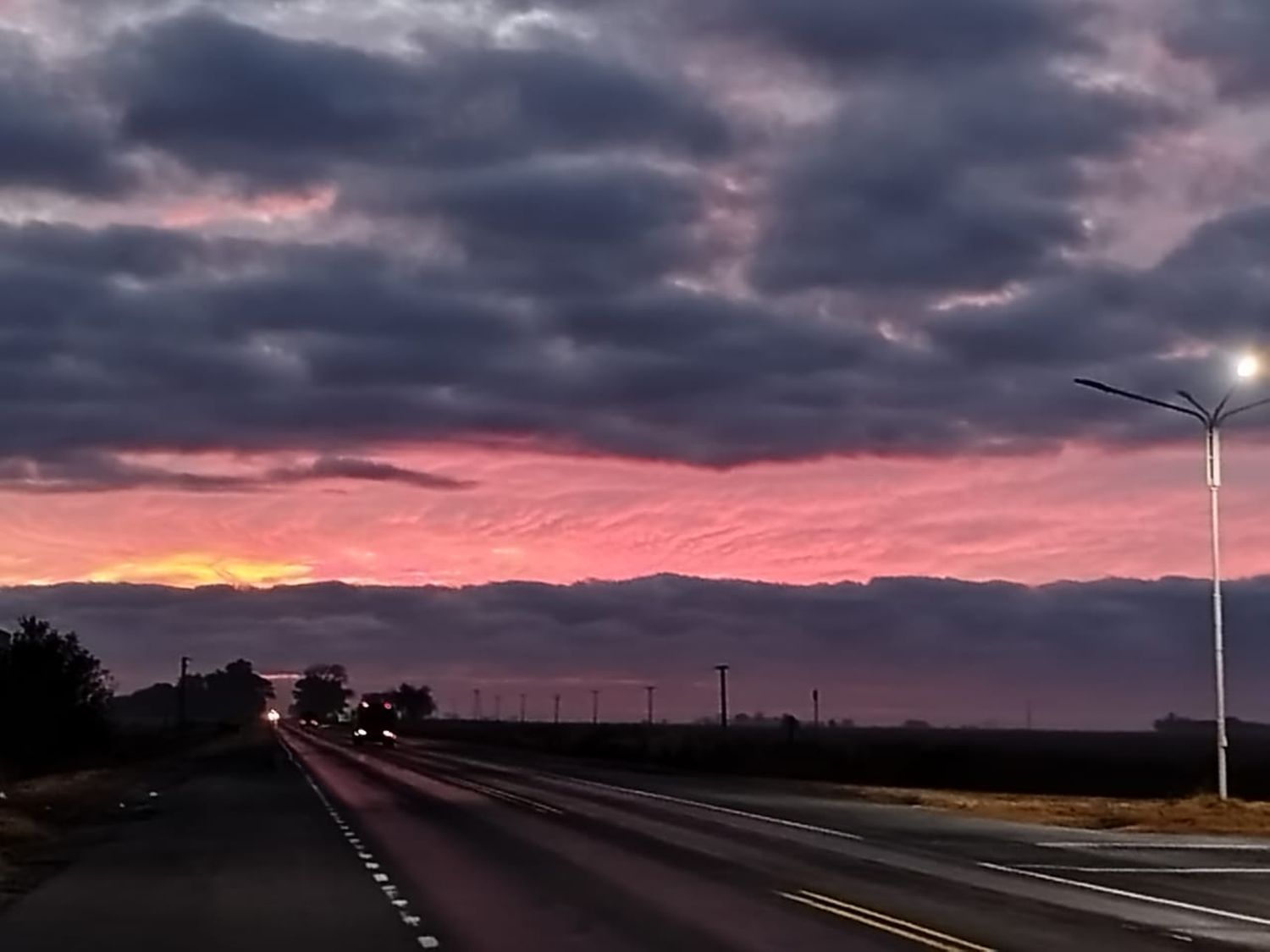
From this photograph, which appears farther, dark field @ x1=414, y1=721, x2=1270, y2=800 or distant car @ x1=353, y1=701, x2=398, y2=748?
distant car @ x1=353, y1=701, x2=398, y2=748

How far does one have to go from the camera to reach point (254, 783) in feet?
213

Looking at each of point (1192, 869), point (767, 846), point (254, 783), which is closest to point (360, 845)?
point (767, 846)

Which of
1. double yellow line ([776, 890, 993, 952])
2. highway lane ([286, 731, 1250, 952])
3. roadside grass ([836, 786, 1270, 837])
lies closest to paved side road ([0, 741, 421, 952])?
highway lane ([286, 731, 1250, 952])

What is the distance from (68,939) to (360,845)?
48.7 feet

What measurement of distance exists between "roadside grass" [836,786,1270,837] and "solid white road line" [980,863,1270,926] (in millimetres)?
11712

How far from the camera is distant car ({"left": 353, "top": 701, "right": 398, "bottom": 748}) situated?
A: 14162 cm

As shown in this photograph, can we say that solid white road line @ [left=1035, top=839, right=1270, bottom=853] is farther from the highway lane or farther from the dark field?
the dark field

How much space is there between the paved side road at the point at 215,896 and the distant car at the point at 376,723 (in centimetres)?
9859

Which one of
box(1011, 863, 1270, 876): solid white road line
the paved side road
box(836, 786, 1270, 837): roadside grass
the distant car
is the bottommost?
the paved side road

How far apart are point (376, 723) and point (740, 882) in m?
118

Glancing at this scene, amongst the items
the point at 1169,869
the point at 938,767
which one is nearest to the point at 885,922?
the point at 1169,869

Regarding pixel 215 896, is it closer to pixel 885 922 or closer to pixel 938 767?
pixel 885 922

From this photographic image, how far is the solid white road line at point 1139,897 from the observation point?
22375mm

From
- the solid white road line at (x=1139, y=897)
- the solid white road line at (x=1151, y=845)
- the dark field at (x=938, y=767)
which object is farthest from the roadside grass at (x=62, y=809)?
the dark field at (x=938, y=767)
